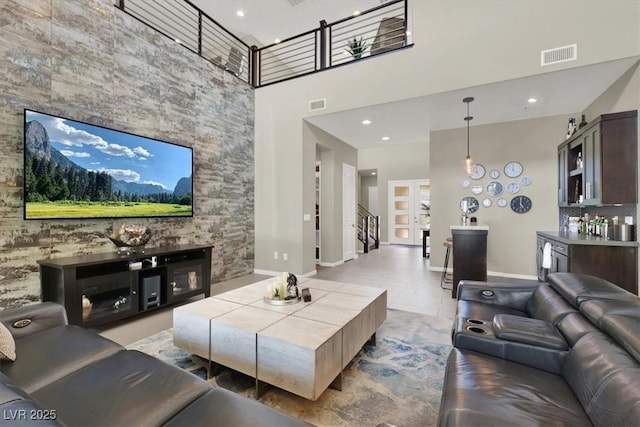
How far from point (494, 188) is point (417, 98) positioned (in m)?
2.63

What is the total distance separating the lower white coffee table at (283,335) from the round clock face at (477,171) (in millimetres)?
4289

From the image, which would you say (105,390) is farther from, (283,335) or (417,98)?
(417,98)

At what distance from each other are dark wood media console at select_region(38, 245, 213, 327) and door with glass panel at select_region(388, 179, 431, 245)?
7.95 metres

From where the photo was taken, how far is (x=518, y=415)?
1095 millimetres

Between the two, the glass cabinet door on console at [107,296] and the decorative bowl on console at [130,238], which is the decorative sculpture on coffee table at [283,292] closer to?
the glass cabinet door on console at [107,296]

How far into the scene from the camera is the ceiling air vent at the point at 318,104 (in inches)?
197

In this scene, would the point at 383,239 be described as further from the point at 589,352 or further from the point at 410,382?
the point at 589,352

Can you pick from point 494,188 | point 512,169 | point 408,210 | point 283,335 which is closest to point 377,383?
point 283,335

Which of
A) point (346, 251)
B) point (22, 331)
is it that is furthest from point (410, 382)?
point (346, 251)

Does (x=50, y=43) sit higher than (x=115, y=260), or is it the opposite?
(x=50, y=43)

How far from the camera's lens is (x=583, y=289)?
69.2 inches

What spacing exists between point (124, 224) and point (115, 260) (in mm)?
848

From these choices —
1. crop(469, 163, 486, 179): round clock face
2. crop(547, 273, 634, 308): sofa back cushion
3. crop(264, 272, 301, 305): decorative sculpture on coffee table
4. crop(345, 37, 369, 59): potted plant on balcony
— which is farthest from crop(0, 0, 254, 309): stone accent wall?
crop(469, 163, 486, 179): round clock face

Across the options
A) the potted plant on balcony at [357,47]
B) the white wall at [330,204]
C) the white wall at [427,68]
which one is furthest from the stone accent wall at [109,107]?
the potted plant on balcony at [357,47]
